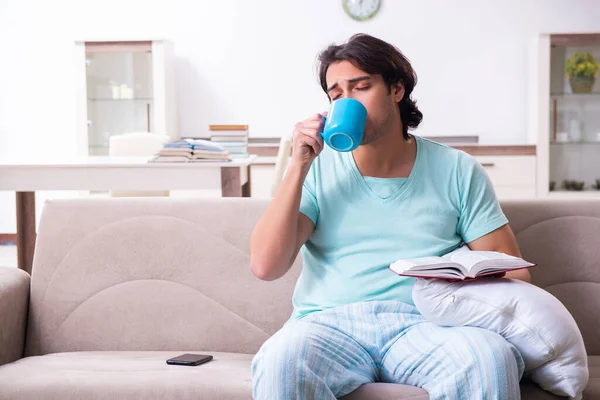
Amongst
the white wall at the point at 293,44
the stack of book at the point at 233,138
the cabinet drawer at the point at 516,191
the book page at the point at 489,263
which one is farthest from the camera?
the white wall at the point at 293,44

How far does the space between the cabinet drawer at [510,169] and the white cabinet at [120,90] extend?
2344 millimetres

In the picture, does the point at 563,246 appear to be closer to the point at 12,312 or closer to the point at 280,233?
the point at 280,233

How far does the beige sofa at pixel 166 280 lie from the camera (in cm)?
194

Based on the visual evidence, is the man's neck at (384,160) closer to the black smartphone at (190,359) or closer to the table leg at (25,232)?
the black smartphone at (190,359)

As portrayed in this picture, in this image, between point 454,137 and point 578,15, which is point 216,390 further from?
point 578,15

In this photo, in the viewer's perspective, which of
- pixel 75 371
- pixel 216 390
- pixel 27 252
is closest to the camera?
pixel 216 390

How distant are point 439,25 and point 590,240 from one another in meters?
4.09

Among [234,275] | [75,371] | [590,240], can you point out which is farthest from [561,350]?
[75,371]

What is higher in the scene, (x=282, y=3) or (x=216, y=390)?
(x=282, y=3)

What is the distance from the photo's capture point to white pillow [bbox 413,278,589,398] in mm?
1430

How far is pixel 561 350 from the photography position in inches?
56.5

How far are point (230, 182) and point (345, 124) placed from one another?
78.0 inches

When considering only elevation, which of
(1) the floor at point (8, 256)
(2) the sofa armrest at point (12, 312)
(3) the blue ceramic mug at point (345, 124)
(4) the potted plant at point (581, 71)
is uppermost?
(4) the potted plant at point (581, 71)

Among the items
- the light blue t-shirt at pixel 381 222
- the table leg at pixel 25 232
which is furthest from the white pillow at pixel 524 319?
the table leg at pixel 25 232
